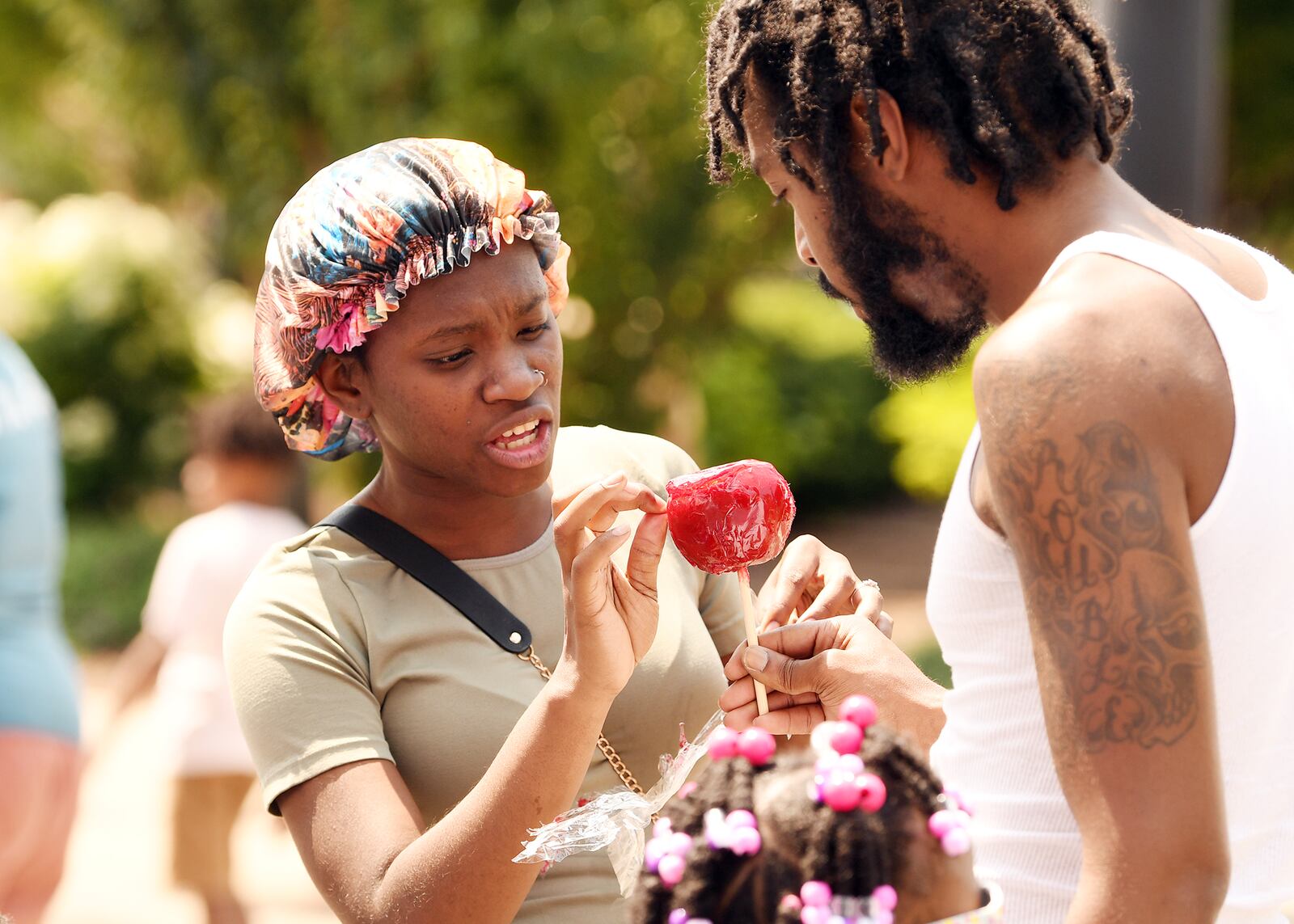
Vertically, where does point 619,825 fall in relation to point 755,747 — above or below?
below

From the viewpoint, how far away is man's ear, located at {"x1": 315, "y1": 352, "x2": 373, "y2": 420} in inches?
110

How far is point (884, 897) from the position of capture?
60.8 inches

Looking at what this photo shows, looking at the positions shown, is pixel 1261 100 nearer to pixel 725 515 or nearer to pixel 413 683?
pixel 725 515

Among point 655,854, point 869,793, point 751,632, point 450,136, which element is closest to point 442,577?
point 751,632

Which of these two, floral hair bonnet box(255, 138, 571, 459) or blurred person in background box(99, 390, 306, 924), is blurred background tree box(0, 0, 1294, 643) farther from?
floral hair bonnet box(255, 138, 571, 459)

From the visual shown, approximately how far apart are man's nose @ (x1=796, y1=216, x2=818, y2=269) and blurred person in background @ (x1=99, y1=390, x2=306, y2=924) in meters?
3.68

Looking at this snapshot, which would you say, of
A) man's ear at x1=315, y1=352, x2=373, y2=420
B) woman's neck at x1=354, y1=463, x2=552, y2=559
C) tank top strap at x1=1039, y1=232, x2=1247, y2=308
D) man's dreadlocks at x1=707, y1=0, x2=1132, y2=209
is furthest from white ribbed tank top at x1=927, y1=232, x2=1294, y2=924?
man's ear at x1=315, y1=352, x2=373, y2=420

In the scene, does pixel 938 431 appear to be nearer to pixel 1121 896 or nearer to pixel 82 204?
pixel 82 204

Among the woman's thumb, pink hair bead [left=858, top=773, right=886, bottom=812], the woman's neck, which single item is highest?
pink hair bead [left=858, top=773, right=886, bottom=812]

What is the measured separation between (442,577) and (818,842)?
1290mm

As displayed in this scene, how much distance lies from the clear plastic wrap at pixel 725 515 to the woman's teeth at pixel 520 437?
0.32 metres

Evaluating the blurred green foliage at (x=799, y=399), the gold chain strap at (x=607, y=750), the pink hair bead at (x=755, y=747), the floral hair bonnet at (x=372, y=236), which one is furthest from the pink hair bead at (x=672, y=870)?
the blurred green foliage at (x=799, y=399)

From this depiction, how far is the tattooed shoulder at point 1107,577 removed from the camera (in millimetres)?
1696

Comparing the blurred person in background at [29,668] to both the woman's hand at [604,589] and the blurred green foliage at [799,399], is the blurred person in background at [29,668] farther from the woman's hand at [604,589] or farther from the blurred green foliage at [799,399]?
the blurred green foliage at [799,399]
